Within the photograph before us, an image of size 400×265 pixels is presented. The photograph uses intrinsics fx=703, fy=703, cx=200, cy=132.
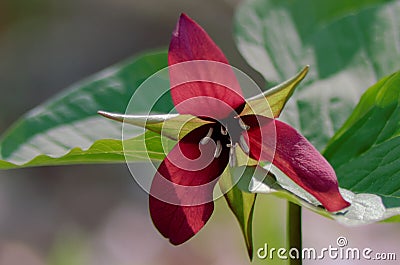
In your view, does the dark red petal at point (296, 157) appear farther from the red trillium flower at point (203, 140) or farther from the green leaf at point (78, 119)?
the green leaf at point (78, 119)

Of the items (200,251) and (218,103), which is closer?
(218,103)

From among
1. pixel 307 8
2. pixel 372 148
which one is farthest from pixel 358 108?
pixel 307 8

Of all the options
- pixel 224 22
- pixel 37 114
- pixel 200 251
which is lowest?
pixel 200 251

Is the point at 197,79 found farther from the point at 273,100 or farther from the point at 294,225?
the point at 294,225

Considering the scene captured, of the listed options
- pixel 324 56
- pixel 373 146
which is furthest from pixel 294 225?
pixel 324 56

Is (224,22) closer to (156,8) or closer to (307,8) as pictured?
(156,8)

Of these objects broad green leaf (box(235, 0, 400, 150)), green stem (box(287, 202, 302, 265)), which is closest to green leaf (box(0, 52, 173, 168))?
broad green leaf (box(235, 0, 400, 150))

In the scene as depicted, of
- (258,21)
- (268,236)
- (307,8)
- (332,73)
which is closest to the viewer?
(332,73)
